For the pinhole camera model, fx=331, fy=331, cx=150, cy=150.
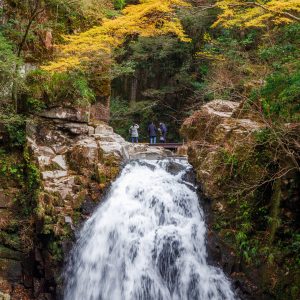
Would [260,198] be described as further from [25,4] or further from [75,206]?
[25,4]

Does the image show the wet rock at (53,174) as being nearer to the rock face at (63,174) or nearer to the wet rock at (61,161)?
the rock face at (63,174)

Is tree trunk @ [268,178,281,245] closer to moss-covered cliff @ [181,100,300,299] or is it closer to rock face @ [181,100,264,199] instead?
moss-covered cliff @ [181,100,300,299]

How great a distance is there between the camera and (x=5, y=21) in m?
11.4

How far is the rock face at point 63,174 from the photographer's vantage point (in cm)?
864

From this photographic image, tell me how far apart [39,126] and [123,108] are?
10708mm

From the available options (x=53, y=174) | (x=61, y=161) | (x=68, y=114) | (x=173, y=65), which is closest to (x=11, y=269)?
(x=53, y=174)

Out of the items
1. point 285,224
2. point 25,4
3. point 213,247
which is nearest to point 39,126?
point 25,4

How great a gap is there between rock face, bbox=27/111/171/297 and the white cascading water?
44 cm

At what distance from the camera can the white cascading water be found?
740 centimetres

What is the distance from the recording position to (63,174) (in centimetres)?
945

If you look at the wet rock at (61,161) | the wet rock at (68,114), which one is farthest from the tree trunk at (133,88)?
the wet rock at (61,161)

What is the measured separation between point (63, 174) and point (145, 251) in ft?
10.9

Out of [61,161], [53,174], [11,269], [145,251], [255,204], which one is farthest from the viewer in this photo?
[61,161]

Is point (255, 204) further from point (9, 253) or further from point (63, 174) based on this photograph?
point (9, 253)
